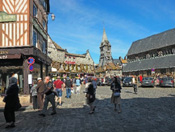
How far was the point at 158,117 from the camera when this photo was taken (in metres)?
5.67

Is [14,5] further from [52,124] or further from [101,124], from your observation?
[101,124]

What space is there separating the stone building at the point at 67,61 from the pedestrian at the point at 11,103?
85.8 ft

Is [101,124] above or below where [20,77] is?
below

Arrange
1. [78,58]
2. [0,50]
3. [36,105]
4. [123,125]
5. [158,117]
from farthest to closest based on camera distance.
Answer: [78,58] < [0,50] < [36,105] < [158,117] < [123,125]

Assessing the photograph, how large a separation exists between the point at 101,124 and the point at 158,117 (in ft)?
7.26

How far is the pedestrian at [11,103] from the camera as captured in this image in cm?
495

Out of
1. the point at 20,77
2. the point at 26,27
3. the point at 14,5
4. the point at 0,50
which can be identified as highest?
the point at 14,5

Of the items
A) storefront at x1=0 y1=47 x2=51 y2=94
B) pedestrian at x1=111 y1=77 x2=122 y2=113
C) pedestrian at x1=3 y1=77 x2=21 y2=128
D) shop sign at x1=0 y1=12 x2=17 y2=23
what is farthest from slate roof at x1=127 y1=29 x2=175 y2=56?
pedestrian at x1=3 y1=77 x2=21 y2=128

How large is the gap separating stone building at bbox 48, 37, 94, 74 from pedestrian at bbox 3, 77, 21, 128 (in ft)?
85.8

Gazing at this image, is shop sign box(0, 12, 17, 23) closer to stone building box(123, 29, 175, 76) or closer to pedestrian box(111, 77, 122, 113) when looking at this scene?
pedestrian box(111, 77, 122, 113)

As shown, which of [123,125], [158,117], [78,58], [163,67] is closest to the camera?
[123,125]

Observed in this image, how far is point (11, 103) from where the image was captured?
5.05m

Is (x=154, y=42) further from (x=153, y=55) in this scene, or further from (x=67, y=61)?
(x=67, y=61)

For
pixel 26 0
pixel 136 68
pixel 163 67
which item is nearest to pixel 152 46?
pixel 136 68
